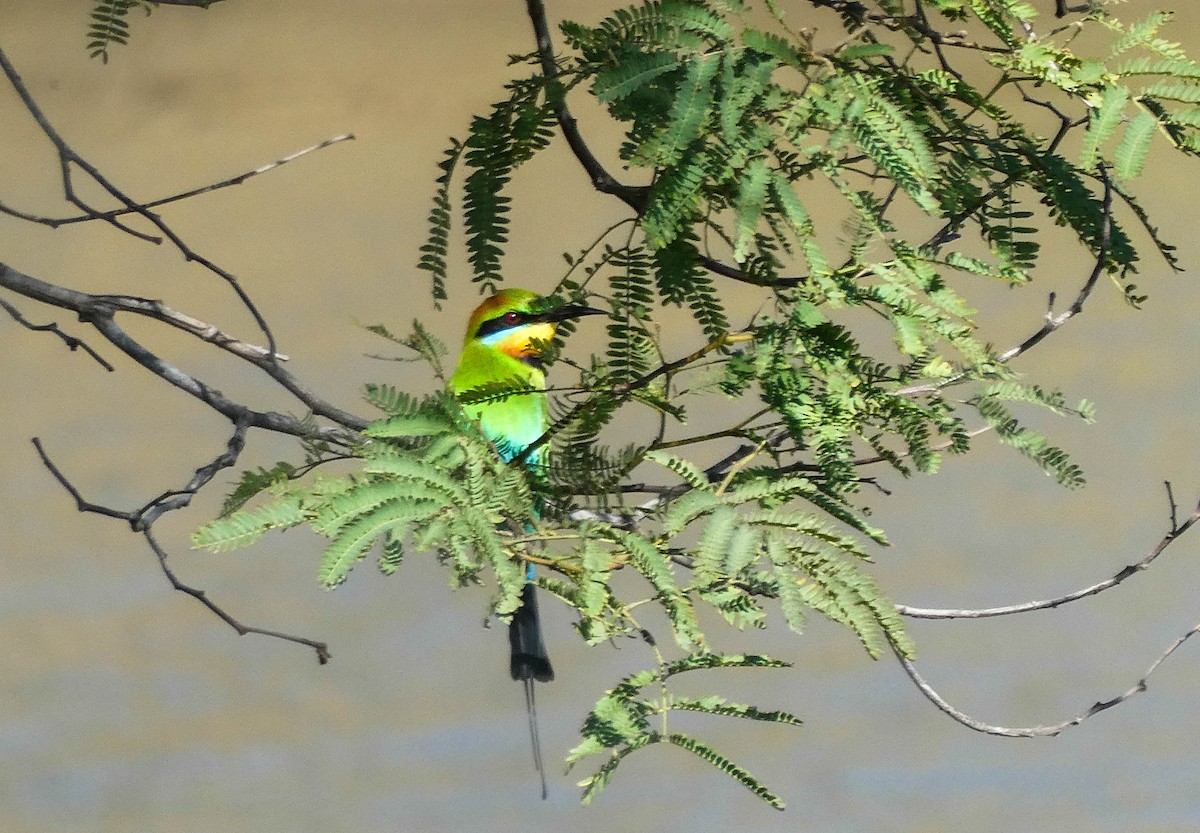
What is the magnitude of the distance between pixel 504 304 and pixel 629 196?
4.02 ft

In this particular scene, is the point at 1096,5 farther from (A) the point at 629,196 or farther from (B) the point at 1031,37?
(A) the point at 629,196

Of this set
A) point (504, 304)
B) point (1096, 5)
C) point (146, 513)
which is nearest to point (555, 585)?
point (146, 513)

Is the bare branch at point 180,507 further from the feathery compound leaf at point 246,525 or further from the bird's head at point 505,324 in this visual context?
the bird's head at point 505,324

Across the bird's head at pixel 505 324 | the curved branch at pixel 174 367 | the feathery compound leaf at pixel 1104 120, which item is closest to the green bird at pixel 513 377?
the bird's head at pixel 505 324

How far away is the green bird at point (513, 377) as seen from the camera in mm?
2074

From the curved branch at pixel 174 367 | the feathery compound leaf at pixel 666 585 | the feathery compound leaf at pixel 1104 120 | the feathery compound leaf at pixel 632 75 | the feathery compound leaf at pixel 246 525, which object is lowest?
the feathery compound leaf at pixel 666 585

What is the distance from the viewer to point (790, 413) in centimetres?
139

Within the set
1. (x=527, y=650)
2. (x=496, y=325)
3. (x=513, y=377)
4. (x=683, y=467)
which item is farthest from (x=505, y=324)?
(x=683, y=467)

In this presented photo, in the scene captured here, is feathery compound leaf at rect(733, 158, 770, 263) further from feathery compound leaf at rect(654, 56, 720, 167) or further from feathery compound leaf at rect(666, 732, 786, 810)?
feathery compound leaf at rect(666, 732, 786, 810)

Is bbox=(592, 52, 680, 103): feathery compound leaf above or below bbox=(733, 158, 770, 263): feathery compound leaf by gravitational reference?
above

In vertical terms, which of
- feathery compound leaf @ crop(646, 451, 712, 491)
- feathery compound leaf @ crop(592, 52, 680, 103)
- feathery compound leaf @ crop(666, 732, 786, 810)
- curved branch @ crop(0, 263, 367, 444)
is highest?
curved branch @ crop(0, 263, 367, 444)

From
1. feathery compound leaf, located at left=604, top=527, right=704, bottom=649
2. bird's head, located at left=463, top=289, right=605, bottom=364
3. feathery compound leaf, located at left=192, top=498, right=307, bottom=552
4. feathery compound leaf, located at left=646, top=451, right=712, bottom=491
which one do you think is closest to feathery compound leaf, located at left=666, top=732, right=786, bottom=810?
feathery compound leaf, located at left=604, top=527, right=704, bottom=649

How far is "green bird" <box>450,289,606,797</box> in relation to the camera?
2074mm

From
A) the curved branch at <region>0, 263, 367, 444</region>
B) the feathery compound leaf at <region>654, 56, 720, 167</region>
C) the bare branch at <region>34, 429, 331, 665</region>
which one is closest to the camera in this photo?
the feathery compound leaf at <region>654, 56, 720, 167</region>
